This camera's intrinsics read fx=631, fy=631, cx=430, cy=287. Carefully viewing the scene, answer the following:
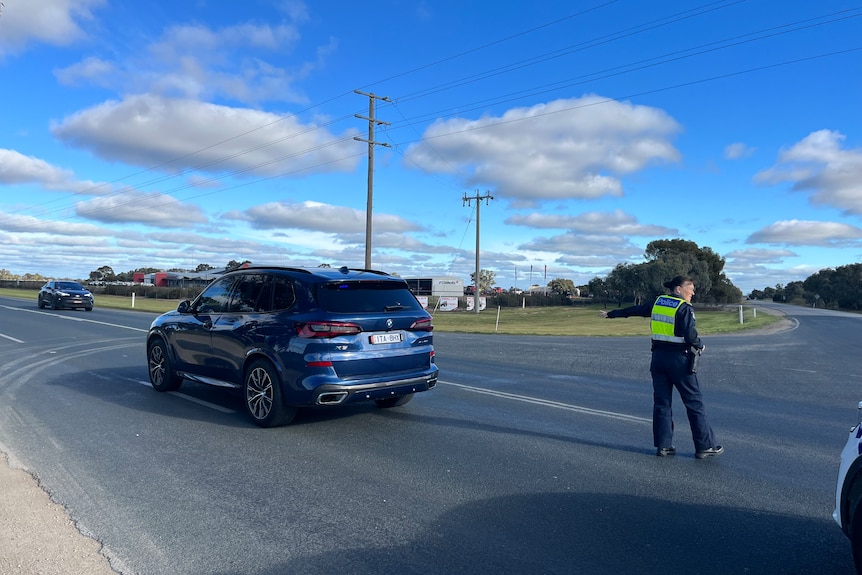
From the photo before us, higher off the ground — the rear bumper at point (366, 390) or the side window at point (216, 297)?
the side window at point (216, 297)

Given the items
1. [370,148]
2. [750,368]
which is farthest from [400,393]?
[370,148]

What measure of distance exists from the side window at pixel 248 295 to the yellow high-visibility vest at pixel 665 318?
4.33 m

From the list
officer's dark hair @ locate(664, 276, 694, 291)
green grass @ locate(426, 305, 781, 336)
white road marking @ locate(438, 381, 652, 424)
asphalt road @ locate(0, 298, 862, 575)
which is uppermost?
officer's dark hair @ locate(664, 276, 694, 291)

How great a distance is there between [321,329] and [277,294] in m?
0.97

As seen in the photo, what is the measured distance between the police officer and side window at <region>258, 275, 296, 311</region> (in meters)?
3.86

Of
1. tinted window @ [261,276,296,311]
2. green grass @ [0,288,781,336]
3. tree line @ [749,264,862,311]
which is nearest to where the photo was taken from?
tinted window @ [261,276,296,311]

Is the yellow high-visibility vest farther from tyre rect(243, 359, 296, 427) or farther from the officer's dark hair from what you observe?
tyre rect(243, 359, 296, 427)

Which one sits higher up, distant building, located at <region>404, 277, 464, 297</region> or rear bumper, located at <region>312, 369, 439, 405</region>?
A: distant building, located at <region>404, 277, 464, 297</region>

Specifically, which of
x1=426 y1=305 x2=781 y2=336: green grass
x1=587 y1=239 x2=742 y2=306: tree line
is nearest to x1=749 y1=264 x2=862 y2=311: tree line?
x1=587 y1=239 x2=742 y2=306: tree line

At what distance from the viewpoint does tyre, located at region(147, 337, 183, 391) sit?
912cm

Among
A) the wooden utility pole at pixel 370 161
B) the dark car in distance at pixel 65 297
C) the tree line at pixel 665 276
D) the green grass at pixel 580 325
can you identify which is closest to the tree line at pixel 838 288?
the tree line at pixel 665 276

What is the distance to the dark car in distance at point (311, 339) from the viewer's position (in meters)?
6.68

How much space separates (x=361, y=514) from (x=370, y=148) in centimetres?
2956

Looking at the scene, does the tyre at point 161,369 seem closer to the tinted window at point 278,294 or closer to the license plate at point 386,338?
the tinted window at point 278,294
